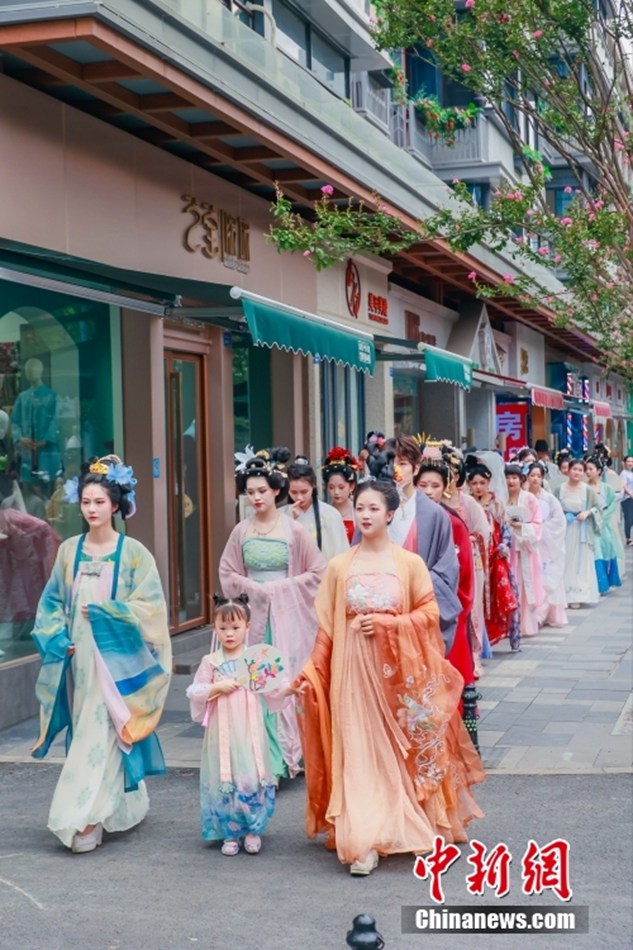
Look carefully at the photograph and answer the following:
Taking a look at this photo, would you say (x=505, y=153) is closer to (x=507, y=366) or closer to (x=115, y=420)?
(x=507, y=366)

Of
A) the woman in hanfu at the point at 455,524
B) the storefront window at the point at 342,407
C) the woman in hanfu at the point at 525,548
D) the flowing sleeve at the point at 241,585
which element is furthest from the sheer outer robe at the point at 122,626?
the storefront window at the point at 342,407

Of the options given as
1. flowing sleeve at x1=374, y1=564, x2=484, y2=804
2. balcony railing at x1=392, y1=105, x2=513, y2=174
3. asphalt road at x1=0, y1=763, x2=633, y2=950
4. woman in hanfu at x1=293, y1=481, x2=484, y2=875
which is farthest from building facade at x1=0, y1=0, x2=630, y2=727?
balcony railing at x1=392, y1=105, x2=513, y2=174

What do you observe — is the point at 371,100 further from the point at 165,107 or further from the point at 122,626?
the point at 122,626

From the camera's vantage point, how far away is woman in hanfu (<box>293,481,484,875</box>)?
20.5 ft

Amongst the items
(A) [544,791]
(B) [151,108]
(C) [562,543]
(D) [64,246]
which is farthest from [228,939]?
(C) [562,543]

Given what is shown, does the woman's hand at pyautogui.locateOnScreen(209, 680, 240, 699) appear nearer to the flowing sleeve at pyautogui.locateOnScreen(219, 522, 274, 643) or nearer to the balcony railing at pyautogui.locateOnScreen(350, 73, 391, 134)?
the flowing sleeve at pyautogui.locateOnScreen(219, 522, 274, 643)

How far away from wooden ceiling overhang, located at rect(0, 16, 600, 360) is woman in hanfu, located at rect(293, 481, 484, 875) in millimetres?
4283

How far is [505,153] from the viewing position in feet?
97.2

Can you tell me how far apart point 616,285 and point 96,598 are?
7.24m

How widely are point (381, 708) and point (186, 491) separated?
6.94 meters

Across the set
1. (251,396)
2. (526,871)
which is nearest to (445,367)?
(251,396)

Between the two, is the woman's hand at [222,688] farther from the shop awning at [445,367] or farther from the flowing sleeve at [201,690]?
the shop awning at [445,367]

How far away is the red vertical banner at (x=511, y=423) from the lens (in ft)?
86.3

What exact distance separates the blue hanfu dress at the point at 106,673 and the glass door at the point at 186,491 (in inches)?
217
